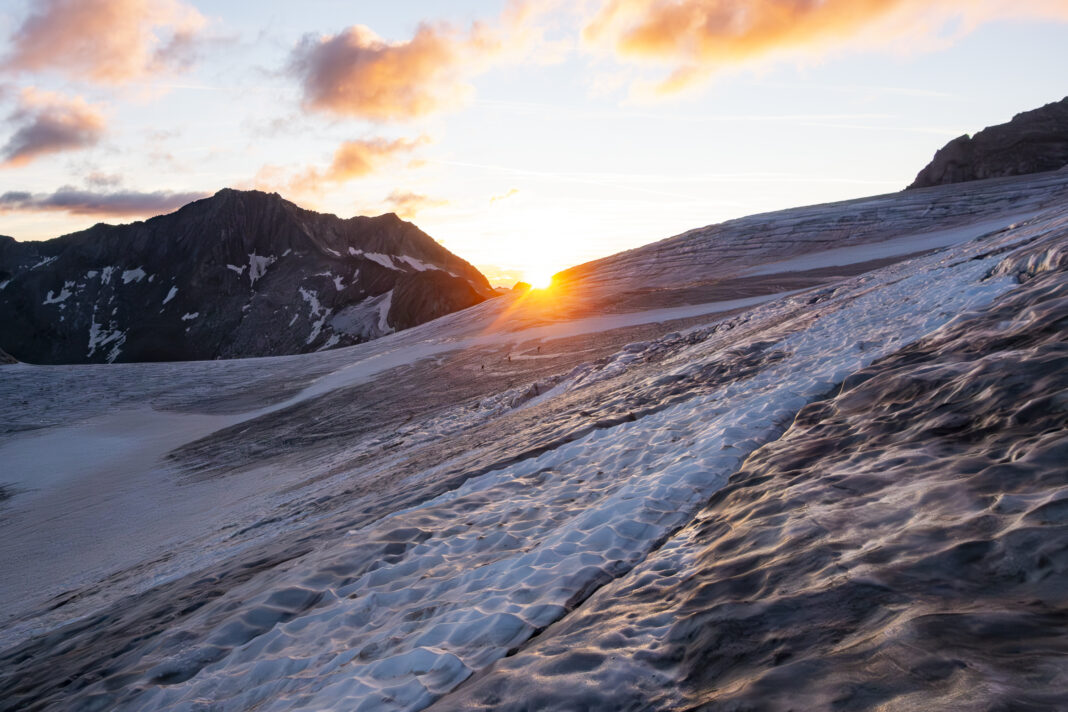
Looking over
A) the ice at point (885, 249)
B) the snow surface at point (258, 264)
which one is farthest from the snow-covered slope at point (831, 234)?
the snow surface at point (258, 264)

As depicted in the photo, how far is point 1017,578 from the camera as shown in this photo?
12.7ft

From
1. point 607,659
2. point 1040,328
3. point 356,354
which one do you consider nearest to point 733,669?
point 607,659

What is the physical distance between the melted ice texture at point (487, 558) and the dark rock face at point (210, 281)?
113 meters

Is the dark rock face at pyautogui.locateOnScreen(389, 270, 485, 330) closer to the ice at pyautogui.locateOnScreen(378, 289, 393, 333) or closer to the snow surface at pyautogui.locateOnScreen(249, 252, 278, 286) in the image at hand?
the ice at pyautogui.locateOnScreen(378, 289, 393, 333)

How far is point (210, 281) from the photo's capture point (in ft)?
487

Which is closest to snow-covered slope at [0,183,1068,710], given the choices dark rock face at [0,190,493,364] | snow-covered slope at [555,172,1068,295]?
snow-covered slope at [555,172,1068,295]

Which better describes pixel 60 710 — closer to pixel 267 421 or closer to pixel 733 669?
pixel 733 669

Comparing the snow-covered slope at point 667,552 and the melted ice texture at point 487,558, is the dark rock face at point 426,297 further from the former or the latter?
the melted ice texture at point 487,558

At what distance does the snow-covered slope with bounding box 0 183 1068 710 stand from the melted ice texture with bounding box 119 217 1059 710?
4cm

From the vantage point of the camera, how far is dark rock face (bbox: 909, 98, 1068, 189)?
51.6m

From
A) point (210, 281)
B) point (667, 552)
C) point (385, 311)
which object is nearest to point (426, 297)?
point (385, 311)

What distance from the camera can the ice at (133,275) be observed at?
154 metres

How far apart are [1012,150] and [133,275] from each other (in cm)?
16426

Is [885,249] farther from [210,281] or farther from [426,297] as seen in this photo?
[210,281]
